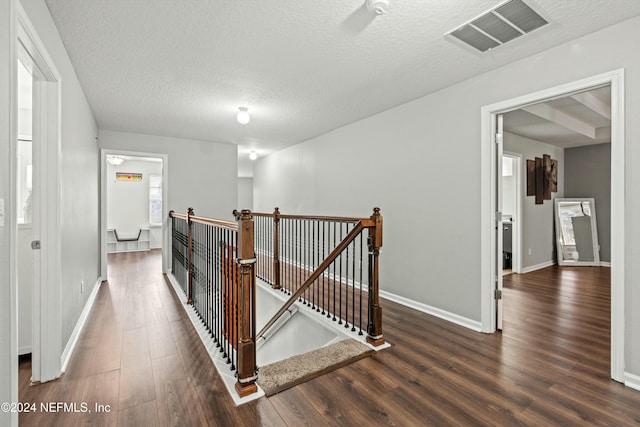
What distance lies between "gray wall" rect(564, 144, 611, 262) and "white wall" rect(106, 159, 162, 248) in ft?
34.8

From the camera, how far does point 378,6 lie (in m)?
1.84

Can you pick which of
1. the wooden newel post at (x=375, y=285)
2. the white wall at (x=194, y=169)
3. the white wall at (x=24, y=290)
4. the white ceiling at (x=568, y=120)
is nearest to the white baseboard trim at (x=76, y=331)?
the white wall at (x=24, y=290)

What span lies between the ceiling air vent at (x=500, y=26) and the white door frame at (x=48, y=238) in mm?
2949

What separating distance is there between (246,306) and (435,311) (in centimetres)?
232

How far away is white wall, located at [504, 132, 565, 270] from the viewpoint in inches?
219

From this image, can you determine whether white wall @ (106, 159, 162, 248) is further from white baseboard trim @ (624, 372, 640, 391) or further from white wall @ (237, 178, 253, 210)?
white baseboard trim @ (624, 372, 640, 391)

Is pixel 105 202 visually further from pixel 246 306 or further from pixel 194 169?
pixel 246 306

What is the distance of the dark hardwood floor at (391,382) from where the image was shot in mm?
1711

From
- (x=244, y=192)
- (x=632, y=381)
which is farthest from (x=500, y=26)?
(x=244, y=192)

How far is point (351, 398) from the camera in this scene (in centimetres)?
189

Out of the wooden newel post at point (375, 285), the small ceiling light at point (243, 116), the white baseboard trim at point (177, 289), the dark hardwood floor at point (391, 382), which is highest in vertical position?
the small ceiling light at point (243, 116)

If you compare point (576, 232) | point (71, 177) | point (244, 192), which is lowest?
point (576, 232)

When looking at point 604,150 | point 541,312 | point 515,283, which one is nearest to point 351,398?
point 541,312

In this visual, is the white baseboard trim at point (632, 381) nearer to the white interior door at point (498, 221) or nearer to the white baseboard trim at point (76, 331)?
the white interior door at point (498, 221)
